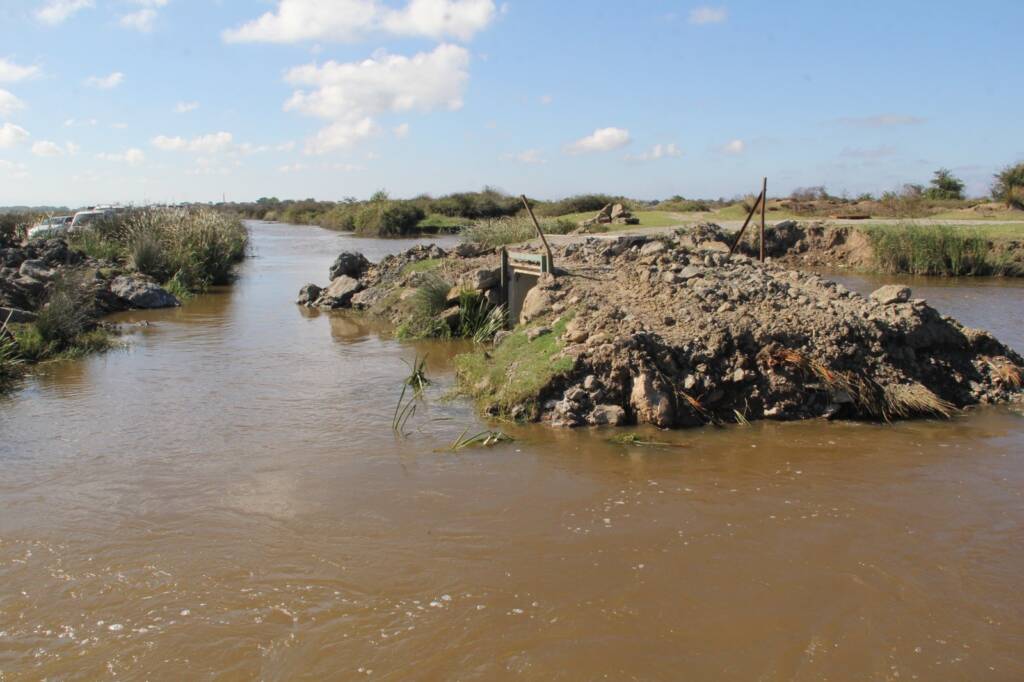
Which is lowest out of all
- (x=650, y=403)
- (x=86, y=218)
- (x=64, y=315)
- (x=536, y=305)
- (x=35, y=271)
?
(x=650, y=403)

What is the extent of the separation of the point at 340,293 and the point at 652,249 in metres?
8.08

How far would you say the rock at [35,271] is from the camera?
58.9 ft

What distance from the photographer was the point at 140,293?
1984 centimetres

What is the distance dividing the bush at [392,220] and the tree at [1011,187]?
30.7m

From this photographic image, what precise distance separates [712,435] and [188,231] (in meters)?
20.2

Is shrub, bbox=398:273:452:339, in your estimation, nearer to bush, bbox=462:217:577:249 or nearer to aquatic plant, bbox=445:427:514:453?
bush, bbox=462:217:577:249

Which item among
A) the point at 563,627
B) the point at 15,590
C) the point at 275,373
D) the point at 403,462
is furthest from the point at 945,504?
the point at 275,373

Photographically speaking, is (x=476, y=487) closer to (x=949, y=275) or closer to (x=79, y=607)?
(x=79, y=607)

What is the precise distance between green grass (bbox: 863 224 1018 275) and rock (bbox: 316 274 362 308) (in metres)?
15.2

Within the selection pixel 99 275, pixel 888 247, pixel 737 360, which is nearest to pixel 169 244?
pixel 99 275

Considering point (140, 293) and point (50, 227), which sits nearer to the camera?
point (140, 293)

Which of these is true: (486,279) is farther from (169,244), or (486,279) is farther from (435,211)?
(435,211)

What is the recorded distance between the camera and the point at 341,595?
5410 millimetres

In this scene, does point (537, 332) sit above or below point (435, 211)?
below
